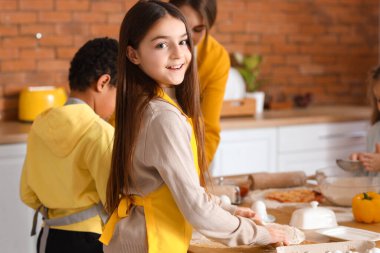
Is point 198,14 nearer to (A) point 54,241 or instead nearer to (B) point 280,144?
(A) point 54,241

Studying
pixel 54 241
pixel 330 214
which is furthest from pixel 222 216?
pixel 54 241

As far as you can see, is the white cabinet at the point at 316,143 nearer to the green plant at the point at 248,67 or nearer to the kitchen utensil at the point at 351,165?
the green plant at the point at 248,67

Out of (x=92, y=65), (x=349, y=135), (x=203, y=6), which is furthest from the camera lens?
(x=349, y=135)

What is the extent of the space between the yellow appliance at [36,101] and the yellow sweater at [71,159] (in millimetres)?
1499

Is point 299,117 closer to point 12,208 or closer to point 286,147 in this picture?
point 286,147

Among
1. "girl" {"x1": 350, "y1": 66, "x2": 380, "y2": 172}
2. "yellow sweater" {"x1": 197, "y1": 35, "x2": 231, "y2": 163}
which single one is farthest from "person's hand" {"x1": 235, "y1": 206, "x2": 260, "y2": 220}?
"yellow sweater" {"x1": 197, "y1": 35, "x2": 231, "y2": 163}

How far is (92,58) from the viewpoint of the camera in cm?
215

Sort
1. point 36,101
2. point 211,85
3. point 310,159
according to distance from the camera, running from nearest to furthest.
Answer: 1. point 211,85
2. point 36,101
3. point 310,159

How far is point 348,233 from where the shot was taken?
186 cm

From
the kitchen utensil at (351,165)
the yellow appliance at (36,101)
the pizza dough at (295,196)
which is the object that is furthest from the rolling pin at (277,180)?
the yellow appliance at (36,101)

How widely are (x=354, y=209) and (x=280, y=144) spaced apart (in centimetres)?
210

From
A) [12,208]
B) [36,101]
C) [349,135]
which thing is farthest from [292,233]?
[349,135]

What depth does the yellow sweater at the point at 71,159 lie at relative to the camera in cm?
197

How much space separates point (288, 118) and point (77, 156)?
7.43ft
